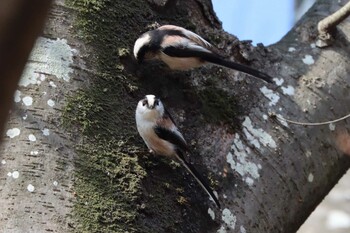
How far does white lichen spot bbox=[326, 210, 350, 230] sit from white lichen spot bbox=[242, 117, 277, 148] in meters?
2.23

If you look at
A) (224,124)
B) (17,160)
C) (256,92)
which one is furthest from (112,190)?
(256,92)

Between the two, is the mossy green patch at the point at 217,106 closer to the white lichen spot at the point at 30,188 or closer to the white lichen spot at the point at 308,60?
the white lichen spot at the point at 308,60

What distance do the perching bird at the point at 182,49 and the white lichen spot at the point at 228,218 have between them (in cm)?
36

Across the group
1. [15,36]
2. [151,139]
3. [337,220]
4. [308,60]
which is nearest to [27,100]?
[151,139]

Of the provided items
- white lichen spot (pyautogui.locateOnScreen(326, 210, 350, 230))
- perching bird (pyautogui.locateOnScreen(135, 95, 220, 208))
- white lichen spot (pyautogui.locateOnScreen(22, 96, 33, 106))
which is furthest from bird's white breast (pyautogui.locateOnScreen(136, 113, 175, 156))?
white lichen spot (pyautogui.locateOnScreen(326, 210, 350, 230))

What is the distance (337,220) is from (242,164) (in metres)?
2.43

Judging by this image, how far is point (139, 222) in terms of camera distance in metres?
1.14

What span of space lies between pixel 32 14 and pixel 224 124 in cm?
110

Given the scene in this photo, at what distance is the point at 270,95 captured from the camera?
149 centimetres

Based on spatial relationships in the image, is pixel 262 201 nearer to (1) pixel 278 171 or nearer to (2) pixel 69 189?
(1) pixel 278 171

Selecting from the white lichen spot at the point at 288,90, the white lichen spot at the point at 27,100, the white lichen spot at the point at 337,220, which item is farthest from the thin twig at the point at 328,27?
the white lichen spot at the point at 337,220

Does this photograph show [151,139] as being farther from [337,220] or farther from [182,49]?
[337,220]

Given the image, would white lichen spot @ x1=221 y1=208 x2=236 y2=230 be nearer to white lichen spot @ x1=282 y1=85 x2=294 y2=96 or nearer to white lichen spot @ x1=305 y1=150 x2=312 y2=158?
white lichen spot @ x1=305 y1=150 x2=312 y2=158

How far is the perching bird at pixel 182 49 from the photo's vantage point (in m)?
1.42
